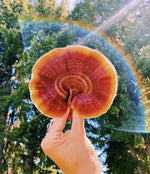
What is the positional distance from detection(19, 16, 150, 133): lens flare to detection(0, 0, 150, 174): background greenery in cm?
4

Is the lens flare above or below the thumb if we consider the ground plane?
above

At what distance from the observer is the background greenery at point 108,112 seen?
8.28m

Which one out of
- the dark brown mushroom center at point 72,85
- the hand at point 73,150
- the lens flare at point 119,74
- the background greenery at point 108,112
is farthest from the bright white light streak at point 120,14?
the hand at point 73,150

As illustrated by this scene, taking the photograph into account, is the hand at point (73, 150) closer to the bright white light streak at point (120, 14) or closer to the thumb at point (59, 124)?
the thumb at point (59, 124)

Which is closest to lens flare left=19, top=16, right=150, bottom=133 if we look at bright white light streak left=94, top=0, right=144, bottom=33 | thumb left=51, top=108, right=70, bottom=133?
bright white light streak left=94, top=0, right=144, bottom=33

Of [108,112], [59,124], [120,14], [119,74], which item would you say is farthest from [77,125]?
[120,14]

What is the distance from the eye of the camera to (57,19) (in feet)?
37.8

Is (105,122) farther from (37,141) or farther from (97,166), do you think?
(97,166)

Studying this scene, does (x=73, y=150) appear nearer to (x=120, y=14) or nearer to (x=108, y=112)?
(x=108, y=112)

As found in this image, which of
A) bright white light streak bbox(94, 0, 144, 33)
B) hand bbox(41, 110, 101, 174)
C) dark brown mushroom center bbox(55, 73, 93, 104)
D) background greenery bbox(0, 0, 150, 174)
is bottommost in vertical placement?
hand bbox(41, 110, 101, 174)

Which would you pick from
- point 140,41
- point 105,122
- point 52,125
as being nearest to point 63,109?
point 52,125

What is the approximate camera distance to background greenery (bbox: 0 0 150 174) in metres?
8.28

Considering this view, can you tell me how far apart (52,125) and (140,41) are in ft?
29.1

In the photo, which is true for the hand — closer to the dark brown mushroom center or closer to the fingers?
the fingers
